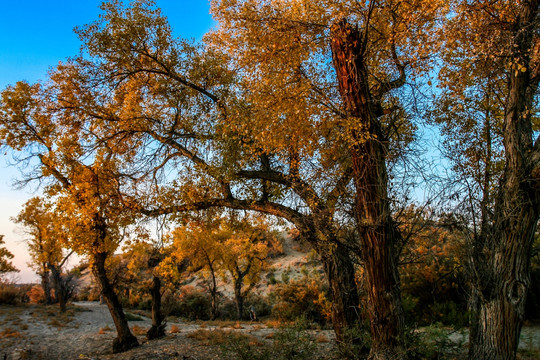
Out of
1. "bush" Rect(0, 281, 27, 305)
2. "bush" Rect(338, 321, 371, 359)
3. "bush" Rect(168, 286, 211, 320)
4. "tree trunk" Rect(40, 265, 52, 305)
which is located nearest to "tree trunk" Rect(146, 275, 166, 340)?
"bush" Rect(338, 321, 371, 359)

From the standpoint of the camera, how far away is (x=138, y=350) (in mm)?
10531

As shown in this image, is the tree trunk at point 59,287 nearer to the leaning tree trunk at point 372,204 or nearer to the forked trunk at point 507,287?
the leaning tree trunk at point 372,204

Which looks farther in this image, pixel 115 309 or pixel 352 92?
pixel 115 309

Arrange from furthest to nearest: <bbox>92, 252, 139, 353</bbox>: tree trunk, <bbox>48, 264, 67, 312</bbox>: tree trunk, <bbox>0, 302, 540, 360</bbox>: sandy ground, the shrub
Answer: the shrub, <bbox>48, 264, 67, 312</bbox>: tree trunk, <bbox>92, 252, 139, 353</bbox>: tree trunk, <bbox>0, 302, 540, 360</bbox>: sandy ground

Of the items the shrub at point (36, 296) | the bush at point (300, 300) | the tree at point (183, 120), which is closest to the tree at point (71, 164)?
the tree at point (183, 120)

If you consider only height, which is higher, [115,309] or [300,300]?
[115,309]

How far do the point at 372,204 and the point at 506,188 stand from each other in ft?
6.60

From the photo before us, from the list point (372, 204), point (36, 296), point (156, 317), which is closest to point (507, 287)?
point (372, 204)

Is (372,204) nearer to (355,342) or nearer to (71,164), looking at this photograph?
(355,342)

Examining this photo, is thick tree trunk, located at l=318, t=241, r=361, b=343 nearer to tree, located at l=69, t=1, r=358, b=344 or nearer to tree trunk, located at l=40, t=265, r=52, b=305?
tree, located at l=69, t=1, r=358, b=344

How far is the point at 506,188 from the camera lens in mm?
5223

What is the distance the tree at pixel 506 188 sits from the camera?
498cm

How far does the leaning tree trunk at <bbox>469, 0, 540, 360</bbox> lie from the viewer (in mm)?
4953

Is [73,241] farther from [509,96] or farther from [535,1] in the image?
[535,1]
